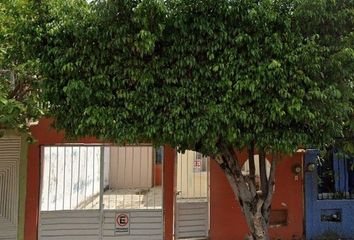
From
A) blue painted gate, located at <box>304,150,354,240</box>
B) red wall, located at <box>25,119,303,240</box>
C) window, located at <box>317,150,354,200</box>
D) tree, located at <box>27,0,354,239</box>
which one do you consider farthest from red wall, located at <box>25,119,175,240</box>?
window, located at <box>317,150,354,200</box>

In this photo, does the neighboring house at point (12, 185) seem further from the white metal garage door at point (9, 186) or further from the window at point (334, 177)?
the window at point (334, 177)

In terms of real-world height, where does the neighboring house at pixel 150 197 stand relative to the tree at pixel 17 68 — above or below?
below

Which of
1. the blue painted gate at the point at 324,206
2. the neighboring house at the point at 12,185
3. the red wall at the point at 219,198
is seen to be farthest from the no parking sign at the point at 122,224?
the blue painted gate at the point at 324,206

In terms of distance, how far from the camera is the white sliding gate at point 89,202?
28.3 feet

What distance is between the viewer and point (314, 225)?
29.4 feet

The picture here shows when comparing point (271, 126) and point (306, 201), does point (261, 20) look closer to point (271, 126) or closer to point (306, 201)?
point (271, 126)

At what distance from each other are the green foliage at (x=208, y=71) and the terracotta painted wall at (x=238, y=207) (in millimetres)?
3477

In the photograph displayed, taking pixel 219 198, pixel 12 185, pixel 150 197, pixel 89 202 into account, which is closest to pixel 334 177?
pixel 219 198

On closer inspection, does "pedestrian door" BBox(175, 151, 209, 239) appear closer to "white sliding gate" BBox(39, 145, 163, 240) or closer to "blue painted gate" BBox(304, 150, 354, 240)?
"white sliding gate" BBox(39, 145, 163, 240)

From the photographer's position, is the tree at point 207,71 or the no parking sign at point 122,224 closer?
the tree at point 207,71

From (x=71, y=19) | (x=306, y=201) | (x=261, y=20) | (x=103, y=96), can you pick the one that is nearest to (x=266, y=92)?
(x=261, y=20)

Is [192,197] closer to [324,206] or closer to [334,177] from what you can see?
[324,206]

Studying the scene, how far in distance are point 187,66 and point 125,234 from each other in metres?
4.70

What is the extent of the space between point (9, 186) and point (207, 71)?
535cm
